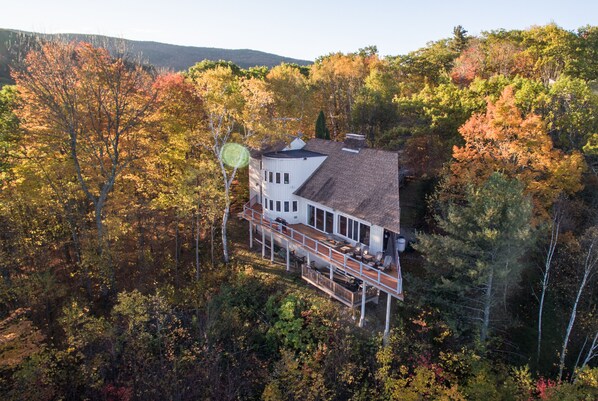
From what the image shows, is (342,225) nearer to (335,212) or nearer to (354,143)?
(335,212)

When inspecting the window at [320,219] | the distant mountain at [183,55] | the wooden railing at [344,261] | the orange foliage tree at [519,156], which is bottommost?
the wooden railing at [344,261]

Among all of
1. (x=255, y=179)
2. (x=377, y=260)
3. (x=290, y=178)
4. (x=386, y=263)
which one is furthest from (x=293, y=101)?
(x=386, y=263)

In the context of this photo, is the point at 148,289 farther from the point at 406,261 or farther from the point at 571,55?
the point at 571,55

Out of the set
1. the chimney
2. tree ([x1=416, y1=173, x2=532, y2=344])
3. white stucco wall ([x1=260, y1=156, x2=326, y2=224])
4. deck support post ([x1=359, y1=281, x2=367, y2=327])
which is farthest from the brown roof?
deck support post ([x1=359, y1=281, x2=367, y2=327])

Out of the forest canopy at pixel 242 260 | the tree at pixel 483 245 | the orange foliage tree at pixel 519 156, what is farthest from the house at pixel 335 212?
the orange foliage tree at pixel 519 156

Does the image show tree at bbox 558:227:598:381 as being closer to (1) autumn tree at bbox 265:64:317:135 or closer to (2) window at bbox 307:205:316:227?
(2) window at bbox 307:205:316:227

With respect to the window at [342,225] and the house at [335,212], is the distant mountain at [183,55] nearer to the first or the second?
the house at [335,212]

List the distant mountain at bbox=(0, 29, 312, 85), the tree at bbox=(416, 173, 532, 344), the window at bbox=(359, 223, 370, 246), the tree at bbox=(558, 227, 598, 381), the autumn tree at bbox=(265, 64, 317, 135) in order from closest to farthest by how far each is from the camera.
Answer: the tree at bbox=(416, 173, 532, 344) → the tree at bbox=(558, 227, 598, 381) → the window at bbox=(359, 223, 370, 246) → the autumn tree at bbox=(265, 64, 317, 135) → the distant mountain at bbox=(0, 29, 312, 85)
